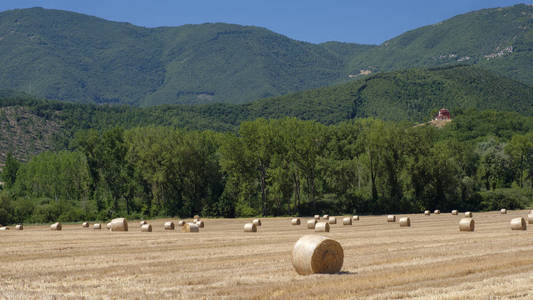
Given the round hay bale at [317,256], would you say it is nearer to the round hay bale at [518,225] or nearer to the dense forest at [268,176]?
the round hay bale at [518,225]

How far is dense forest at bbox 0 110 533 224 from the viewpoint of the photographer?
67250mm

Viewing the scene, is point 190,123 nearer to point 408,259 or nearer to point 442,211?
point 442,211

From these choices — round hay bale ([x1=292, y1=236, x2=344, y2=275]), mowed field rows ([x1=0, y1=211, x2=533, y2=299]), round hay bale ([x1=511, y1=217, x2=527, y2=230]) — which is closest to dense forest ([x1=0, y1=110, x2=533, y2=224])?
round hay bale ([x1=511, y1=217, x2=527, y2=230])

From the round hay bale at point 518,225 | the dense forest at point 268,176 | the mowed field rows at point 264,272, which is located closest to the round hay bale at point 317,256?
the mowed field rows at point 264,272

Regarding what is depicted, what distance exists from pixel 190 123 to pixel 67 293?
181696mm

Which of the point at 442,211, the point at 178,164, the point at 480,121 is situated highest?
the point at 480,121

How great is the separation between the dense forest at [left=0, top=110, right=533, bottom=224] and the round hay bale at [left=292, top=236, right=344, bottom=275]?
2017 inches

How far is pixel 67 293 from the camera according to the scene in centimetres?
1233

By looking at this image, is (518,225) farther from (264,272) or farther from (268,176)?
(268,176)

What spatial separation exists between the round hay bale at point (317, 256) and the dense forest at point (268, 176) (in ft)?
168

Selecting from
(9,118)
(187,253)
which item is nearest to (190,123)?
(9,118)

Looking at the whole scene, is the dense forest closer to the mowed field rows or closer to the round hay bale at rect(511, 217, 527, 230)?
the round hay bale at rect(511, 217, 527, 230)

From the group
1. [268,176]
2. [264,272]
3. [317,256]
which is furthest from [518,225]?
[268,176]

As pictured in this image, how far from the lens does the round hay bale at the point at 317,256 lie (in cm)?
1426
